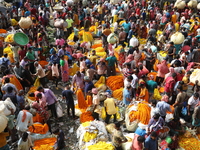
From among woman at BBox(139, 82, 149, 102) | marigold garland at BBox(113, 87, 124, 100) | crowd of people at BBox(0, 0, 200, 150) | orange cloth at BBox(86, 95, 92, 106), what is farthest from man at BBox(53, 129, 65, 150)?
marigold garland at BBox(113, 87, 124, 100)

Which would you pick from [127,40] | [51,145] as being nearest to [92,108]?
[51,145]

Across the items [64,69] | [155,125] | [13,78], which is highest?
[13,78]

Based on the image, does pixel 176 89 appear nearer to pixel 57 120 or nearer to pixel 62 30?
pixel 57 120

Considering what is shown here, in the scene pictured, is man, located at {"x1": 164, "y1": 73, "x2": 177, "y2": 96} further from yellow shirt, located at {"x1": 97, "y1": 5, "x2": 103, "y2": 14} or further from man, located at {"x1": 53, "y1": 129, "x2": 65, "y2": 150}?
yellow shirt, located at {"x1": 97, "y1": 5, "x2": 103, "y2": 14}

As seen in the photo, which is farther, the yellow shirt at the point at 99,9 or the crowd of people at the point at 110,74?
the yellow shirt at the point at 99,9

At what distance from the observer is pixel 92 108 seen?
7844 mm

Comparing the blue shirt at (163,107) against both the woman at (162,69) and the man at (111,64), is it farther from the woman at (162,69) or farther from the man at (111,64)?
the man at (111,64)

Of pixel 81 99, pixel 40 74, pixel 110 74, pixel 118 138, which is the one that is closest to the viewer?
pixel 118 138

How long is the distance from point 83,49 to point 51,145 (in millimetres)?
6455

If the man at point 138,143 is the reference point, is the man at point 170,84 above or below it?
above

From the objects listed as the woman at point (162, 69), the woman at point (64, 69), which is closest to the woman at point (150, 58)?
the woman at point (162, 69)

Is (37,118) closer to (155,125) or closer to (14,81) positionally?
(14,81)

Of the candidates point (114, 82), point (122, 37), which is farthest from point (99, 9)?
point (114, 82)

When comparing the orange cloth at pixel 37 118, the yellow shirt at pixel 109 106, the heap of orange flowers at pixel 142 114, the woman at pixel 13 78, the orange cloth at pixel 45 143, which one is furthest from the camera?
the woman at pixel 13 78
